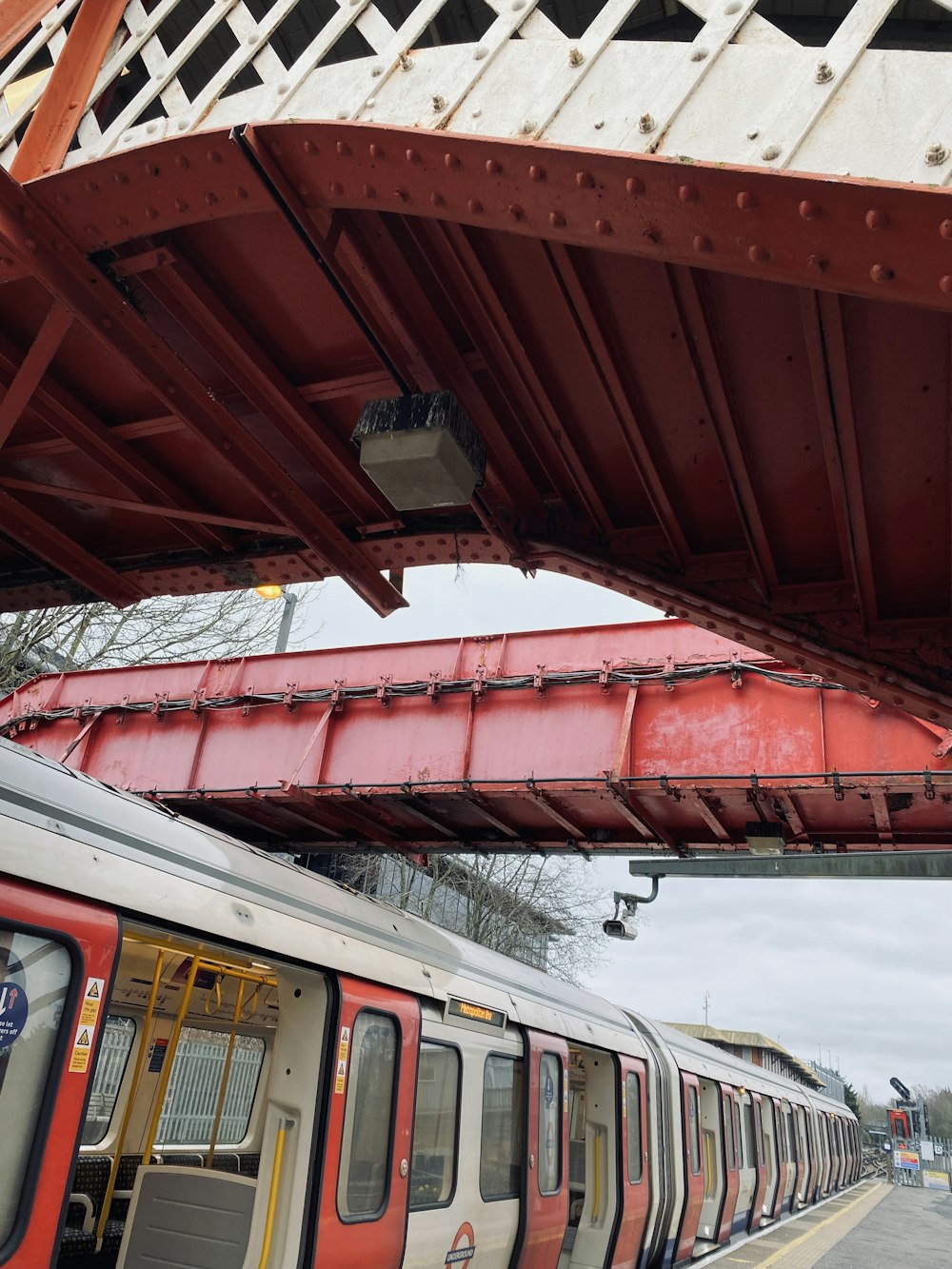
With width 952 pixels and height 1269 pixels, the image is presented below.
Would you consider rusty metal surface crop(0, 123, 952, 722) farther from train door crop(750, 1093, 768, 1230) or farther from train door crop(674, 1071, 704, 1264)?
train door crop(750, 1093, 768, 1230)

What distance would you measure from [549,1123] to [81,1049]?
5.41m

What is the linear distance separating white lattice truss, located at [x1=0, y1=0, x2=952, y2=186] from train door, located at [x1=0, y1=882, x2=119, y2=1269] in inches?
111

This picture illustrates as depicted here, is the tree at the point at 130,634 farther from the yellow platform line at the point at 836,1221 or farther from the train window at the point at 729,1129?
the yellow platform line at the point at 836,1221

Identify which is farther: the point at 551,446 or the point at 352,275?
the point at 551,446

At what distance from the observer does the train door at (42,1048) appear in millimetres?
3107

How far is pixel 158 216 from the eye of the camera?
330 cm

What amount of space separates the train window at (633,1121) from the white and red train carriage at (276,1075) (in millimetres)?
46

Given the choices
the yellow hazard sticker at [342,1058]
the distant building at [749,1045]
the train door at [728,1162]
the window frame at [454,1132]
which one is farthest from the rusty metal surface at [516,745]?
the distant building at [749,1045]

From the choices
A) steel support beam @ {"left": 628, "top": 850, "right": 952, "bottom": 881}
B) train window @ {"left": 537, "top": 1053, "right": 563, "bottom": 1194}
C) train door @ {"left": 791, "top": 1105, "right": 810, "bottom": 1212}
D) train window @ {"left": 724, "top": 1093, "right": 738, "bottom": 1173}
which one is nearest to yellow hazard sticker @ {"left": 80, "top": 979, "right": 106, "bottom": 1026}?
train window @ {"left": 537, "top": 1053, "right": 563, "bottom": 1194}

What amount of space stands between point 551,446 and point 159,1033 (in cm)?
640

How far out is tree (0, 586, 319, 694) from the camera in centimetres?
1433

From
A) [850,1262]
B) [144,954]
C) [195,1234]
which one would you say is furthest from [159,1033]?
[850,1262]

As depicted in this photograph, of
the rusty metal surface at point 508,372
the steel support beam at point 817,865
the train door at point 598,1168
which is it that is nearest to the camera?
the rusty metal surface at point 508,372

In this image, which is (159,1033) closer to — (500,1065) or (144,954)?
(144,954)
